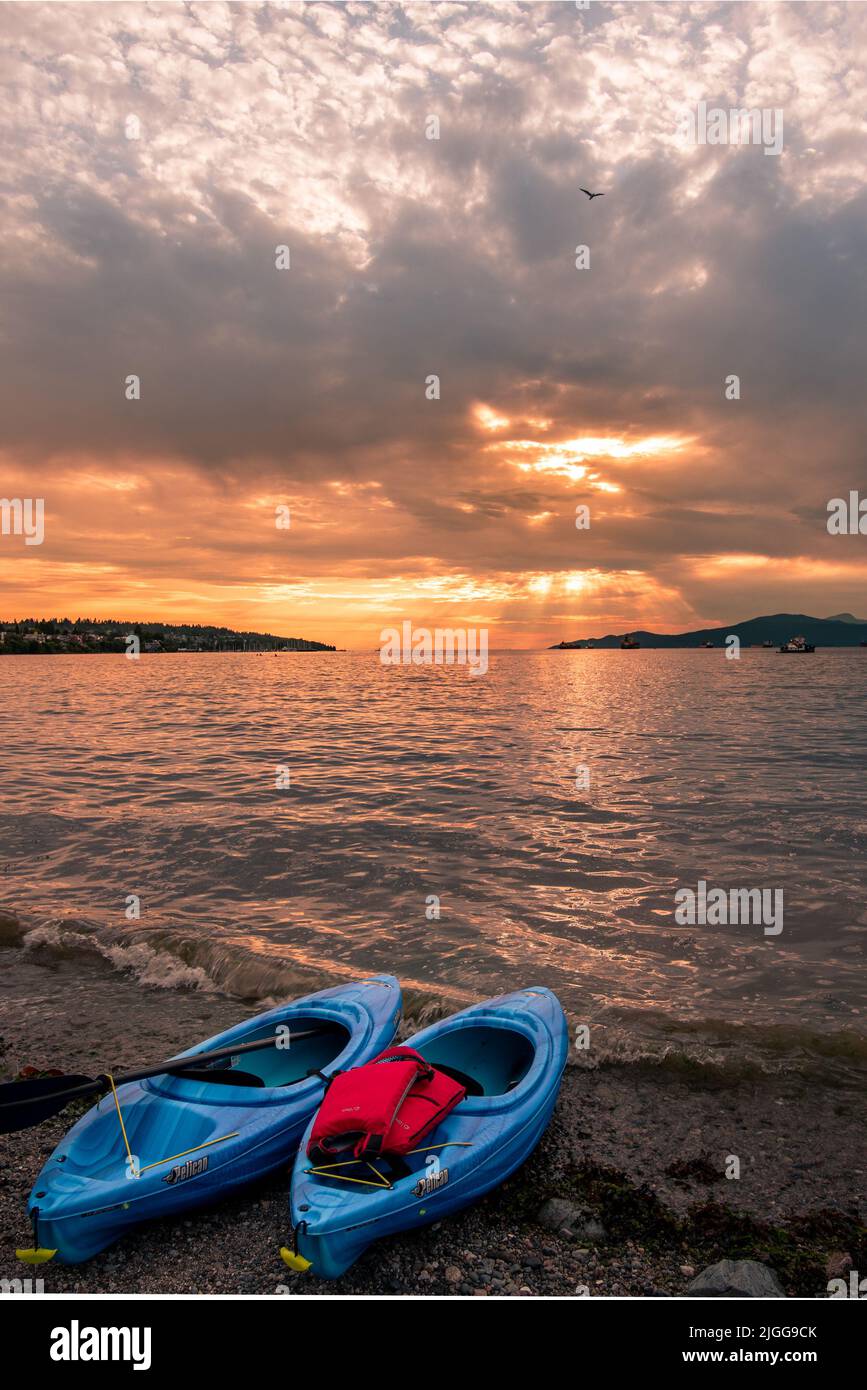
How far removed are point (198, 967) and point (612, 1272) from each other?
264 inches

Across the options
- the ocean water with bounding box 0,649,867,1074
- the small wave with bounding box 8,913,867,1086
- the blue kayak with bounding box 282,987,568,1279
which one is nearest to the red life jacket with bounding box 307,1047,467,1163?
the blue kayak with bounding box 282,987,568,1279

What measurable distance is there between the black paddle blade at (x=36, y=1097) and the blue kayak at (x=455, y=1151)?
174 centimetres

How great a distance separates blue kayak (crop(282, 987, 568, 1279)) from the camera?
4254 millimetres

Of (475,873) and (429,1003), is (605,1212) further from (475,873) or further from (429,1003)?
(475,873)

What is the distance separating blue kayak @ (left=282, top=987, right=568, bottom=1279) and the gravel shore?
0.85 feet

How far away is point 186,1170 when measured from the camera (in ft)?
15.6

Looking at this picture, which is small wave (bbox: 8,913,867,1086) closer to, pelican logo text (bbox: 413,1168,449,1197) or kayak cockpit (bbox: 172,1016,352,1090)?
kayak cockpit (bbox: 172,1016,352,1090)

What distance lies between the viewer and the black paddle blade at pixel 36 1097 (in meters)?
4.92

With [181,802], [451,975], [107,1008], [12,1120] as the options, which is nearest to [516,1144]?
[12,1120]

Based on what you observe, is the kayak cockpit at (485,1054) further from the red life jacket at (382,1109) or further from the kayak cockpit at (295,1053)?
the red life jacket at (382,1109)

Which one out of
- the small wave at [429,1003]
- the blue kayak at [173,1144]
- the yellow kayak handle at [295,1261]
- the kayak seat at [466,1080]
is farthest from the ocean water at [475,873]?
the yellow kayak handle at [295,1261]

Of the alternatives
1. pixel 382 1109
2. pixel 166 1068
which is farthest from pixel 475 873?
pixel 382 1109

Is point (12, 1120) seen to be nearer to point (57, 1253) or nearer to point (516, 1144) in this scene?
point (57, 1253)

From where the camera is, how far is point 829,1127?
6082 millimetres
